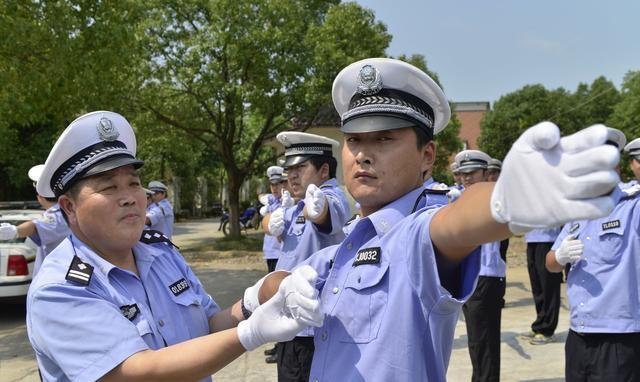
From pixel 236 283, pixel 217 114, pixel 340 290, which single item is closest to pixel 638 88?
pixel 217 114

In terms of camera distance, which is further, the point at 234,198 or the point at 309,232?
the point at 234,198

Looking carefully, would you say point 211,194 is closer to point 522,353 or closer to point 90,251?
point 522,353

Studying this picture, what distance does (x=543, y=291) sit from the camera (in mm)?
6496

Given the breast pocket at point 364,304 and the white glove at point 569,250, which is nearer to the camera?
the breast pocket at point 364,304

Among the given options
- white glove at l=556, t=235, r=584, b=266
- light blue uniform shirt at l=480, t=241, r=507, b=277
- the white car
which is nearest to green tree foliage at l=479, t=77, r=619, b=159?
light blue uniform shirt at l=480, t=241, r=507, b=277

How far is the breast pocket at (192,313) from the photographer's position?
198 cm

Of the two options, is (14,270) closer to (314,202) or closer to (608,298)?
(314,202)

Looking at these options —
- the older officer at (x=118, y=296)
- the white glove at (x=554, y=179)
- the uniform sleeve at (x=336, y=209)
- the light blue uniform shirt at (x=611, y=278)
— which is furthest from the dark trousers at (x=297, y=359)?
the white glove at (x=554, y=179)

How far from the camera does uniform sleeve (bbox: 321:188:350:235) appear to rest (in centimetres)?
369

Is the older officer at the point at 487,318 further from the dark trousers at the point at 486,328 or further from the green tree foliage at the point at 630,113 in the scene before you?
the green tree foliage at the point at 630,113

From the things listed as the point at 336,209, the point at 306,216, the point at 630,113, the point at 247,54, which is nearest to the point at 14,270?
the point at 306,216

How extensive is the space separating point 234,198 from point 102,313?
14602 millimetres

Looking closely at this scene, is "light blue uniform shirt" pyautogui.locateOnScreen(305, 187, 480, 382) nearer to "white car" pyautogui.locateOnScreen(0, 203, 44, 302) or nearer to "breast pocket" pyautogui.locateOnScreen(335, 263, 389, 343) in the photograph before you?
"breast pocket" pyautogui.locateOnScreen(335, 263, 389, 343)

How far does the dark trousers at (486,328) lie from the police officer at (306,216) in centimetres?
144
